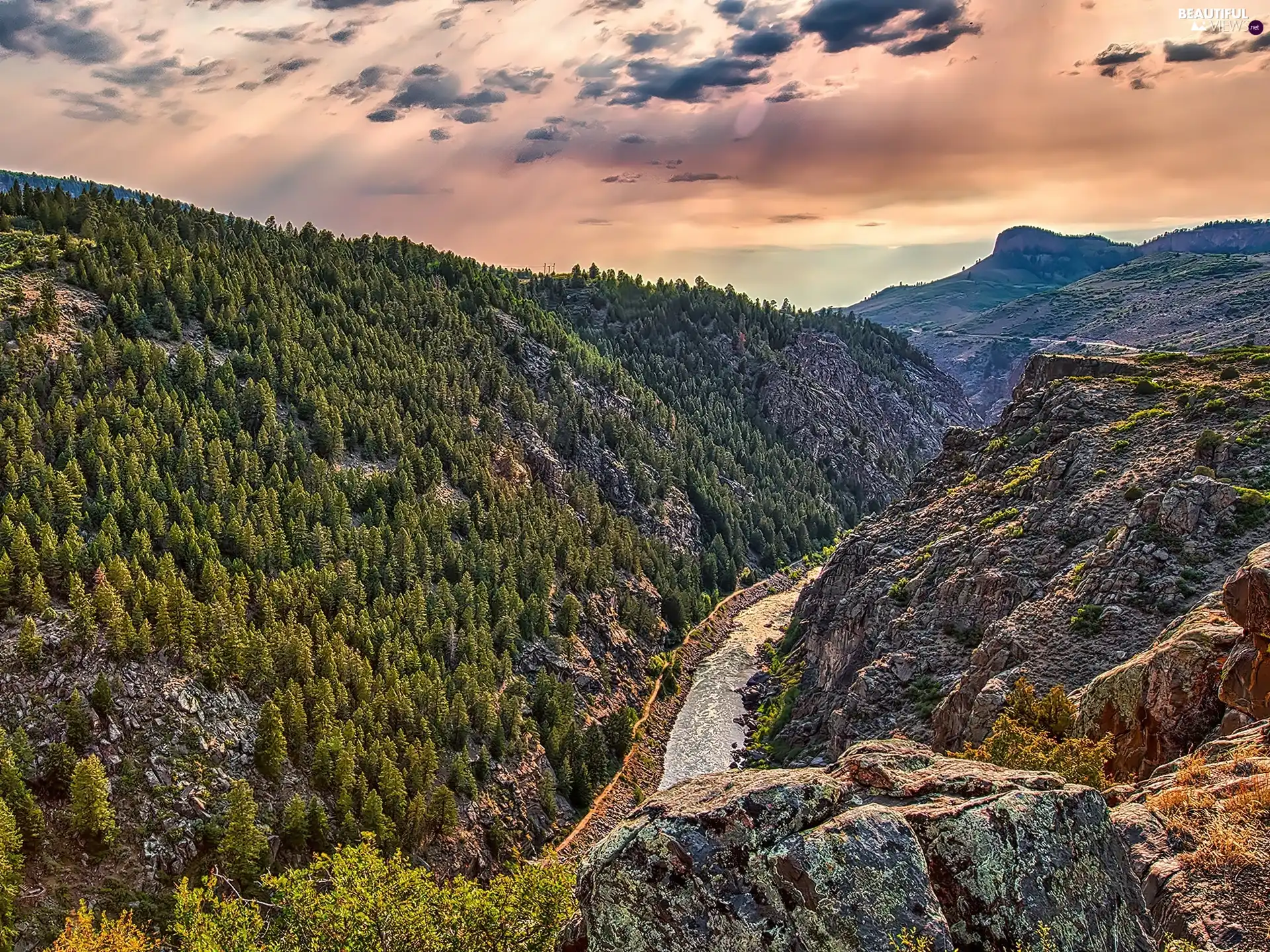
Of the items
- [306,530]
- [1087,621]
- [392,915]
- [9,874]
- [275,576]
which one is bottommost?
[9,874]

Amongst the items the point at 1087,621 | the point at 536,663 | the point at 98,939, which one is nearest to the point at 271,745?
the point at 98,939

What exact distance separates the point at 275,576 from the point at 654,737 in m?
55.9

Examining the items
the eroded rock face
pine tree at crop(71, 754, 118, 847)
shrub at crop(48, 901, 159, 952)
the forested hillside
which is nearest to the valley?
the eroded rock face

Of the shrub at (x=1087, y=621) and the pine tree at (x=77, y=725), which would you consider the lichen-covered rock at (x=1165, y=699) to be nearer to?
the shrub at (x=1087, y=621)

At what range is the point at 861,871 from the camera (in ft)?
79.1

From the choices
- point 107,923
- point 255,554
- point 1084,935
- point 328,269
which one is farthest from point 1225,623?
point 328,269

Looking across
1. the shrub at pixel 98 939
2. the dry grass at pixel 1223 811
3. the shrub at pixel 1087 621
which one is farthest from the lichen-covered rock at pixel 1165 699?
the shrub at pixel 98 939

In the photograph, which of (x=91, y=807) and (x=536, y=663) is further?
(x=536, y=663)

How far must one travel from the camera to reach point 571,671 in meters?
123

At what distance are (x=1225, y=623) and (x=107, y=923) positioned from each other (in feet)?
205

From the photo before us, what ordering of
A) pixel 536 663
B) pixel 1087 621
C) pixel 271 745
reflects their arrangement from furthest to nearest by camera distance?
1. pixel 536 663
2. pixel 271 745
3. pixel 1087 621

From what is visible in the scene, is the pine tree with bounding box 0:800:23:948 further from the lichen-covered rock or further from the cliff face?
the lichen-covered rock

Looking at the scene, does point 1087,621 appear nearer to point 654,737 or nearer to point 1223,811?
point 1223,811

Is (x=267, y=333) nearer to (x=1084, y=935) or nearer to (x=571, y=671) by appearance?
(x=571, y=671)
